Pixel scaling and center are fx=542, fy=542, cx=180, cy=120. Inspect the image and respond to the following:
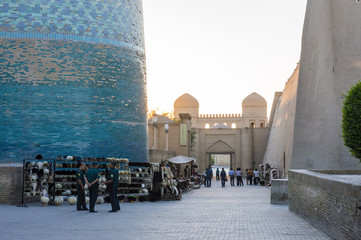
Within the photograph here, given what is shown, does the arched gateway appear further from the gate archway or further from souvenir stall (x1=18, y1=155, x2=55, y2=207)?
souvenir stall (x1=18, y1=155, x2=55, y2=207)

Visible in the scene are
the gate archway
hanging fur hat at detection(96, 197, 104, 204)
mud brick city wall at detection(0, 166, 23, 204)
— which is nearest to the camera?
mud brick city wall at detection(0, 166, 23, 204)

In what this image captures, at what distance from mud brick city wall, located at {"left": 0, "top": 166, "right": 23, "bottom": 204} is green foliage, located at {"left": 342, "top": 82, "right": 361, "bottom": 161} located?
8.20 metres

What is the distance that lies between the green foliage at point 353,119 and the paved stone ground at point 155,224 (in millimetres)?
2295

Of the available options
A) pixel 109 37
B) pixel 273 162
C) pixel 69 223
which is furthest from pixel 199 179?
pixel 69 223

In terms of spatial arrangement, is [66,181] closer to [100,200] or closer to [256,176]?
[100,200]

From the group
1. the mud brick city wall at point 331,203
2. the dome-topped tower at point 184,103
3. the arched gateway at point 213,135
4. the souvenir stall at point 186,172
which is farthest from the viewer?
the dome-topped tower at point 184,103

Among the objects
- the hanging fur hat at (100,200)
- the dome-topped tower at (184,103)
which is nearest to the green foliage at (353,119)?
the hanging fur hat at (100,200)

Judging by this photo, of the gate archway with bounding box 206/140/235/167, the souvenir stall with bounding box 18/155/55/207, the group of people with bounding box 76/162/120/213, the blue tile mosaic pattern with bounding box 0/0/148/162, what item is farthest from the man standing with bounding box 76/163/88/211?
the gate archway with bounding box 206/140/235/167

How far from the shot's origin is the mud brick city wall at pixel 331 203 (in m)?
6.42

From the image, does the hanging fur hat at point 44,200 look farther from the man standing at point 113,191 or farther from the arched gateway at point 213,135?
the arched gateway at point 213,135

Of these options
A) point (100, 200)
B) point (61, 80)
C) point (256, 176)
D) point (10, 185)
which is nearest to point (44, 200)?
point (10, 185)

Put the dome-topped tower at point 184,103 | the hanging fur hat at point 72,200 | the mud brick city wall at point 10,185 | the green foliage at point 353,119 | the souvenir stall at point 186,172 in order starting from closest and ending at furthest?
the green foliage at point 353,119
the mud brick city wall at point 10,185
the hanging fur hat at point 72,200
the souvenir stall at point 186,172
the dome-topped tower at point 184,103

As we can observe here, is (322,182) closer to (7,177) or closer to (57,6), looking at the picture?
(7,177)

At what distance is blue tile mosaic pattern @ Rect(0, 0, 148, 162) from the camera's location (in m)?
16.9
